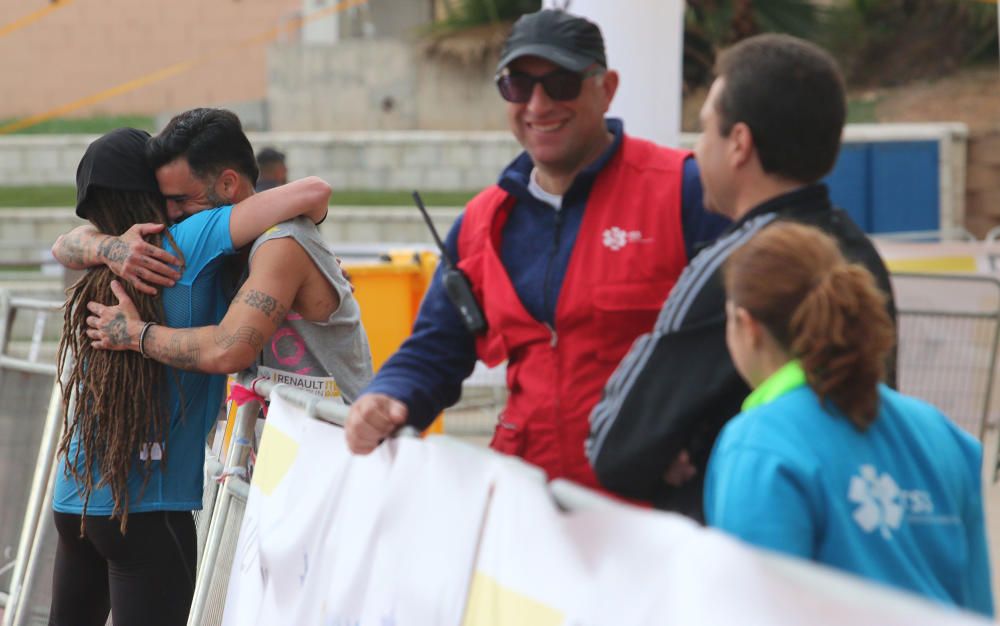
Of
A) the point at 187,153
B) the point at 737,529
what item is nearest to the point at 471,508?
the point at 737,529

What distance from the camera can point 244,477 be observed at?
3836mm

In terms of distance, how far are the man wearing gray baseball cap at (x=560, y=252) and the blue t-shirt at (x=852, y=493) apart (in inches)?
27.4

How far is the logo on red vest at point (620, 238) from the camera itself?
2830 millimetres

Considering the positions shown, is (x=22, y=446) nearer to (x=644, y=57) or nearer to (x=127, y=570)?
(x=127, y=570)

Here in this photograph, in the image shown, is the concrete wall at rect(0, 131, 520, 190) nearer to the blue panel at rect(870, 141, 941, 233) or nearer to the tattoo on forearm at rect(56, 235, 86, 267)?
the blue panel at rect(870, 141, 941, 233)

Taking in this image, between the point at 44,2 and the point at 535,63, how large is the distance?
82.8ft

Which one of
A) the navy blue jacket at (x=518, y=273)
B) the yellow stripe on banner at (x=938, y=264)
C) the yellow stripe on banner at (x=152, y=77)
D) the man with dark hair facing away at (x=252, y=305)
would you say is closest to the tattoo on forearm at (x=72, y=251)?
the man with dark hair facing away at (x=252, y=305)

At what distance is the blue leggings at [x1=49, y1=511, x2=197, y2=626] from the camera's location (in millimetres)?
3695

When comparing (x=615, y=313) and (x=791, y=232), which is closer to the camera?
(x=791, y=232)

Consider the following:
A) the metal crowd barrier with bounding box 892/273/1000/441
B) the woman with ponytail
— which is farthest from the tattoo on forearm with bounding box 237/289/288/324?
the metal crowd barrier with bounding box 892/273/1000/441

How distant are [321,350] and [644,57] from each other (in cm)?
282

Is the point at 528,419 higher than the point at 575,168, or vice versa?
the point at 575,168

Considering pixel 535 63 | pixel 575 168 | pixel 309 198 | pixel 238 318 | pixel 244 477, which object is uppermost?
pixel 535 63

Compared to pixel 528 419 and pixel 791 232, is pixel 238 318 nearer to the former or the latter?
pixel 528 419
